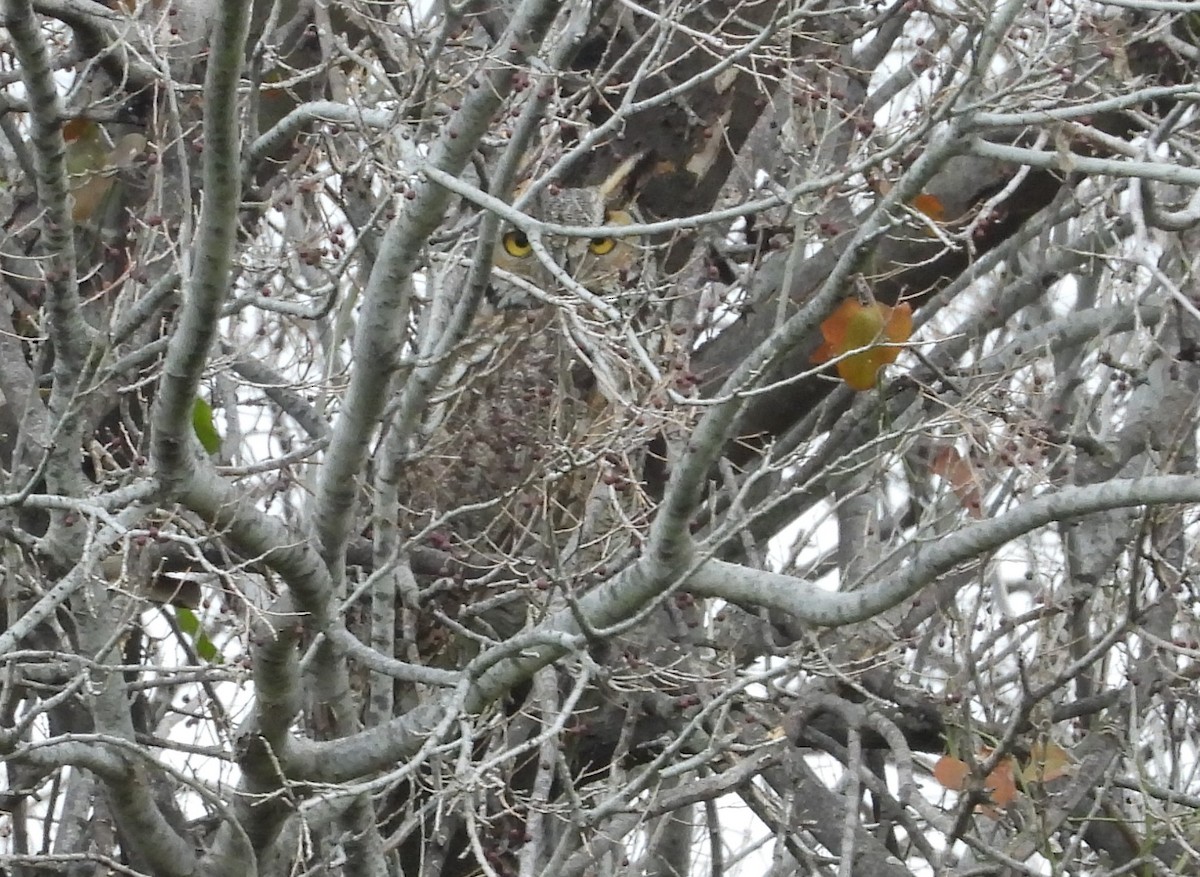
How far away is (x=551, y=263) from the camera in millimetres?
2848

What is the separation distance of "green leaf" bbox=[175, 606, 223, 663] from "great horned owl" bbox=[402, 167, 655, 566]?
80 centimetres

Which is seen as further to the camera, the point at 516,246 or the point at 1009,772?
the point at 516,246

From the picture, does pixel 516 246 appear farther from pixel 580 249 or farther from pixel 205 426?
pixel 205 426

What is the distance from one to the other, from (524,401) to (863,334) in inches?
54.2

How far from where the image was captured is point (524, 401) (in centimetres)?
462

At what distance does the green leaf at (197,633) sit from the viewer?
15.6ft

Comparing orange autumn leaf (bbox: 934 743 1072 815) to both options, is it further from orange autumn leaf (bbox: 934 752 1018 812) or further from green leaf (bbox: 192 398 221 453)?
green leaf (bbox: 192 398 221 453)

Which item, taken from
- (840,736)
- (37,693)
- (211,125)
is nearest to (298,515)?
(37,693)

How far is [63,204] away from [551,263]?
1238mm

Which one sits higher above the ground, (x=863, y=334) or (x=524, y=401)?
(x=524, y=401)

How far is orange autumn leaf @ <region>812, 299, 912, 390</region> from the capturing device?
3551 mm

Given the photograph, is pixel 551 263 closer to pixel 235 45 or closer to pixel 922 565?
pixel 235 45

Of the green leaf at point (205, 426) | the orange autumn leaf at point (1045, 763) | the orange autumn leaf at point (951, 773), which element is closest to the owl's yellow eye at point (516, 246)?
the green leaf at point (205, 426)

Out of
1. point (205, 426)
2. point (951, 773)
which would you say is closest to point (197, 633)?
point (205, 426)
